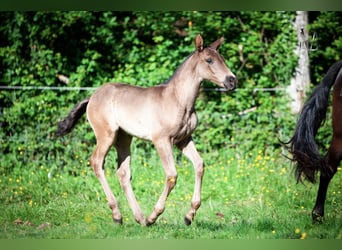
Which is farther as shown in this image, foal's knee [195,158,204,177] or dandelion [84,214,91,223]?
dandelion [84,214,91,223]

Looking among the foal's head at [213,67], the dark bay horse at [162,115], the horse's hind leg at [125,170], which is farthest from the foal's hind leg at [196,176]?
the foal's head at [213,67]

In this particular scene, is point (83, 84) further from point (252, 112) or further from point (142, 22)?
point (252, 112)

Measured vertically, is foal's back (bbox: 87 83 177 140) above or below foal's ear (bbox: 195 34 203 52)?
below

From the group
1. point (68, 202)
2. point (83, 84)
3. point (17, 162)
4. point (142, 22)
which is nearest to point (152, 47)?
point (142, 22)

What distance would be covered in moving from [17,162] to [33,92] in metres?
1.11

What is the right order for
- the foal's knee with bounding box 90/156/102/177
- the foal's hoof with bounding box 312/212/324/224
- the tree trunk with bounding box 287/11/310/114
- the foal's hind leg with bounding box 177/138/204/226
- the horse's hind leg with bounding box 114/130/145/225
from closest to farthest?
1. the foal's hind leg with bounding box 177/138/204/226
2. the foal's hoof with bounding box 312/212/324/224
3. the horse's hind leg with bounding box 114/130/145/225
4. the foal's knee with bounding box 90/156/102/177
5. the tree trunk with bounding box 287/11/310/114

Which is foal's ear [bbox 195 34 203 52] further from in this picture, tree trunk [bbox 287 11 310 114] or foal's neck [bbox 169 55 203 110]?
tree trunk [bbox 287 11 310 114]

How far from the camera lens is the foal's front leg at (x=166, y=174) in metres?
5.71

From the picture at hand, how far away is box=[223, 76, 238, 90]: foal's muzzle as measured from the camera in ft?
18.5

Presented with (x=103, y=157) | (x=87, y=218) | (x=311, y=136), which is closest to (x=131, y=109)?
(x=103, y=157)

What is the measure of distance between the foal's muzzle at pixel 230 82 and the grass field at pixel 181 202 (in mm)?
1305

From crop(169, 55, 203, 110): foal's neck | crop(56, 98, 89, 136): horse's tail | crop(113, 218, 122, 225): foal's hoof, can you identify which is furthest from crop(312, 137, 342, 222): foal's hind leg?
crop(56, 98, 89, 136): horse's tail

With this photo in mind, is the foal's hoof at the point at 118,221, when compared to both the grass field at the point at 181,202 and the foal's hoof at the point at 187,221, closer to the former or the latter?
the grass field at the point at 181,202

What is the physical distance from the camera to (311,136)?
6047 mm
